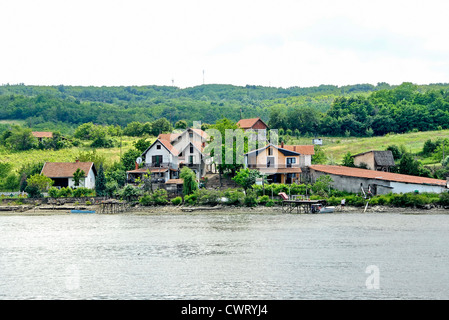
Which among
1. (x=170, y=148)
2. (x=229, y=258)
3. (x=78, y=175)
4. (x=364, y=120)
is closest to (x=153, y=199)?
(x=170, y=148)

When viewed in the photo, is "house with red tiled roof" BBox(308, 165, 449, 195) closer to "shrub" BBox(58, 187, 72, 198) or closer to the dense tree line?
"shrub" BBox(58, 187, 72, 198)

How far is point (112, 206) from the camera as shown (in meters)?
47.5

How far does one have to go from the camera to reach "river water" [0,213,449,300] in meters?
21.9

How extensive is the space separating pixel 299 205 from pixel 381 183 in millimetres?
7162

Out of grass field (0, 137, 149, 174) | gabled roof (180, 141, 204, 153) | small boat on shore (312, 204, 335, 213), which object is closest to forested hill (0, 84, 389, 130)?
grass field (0, 137, 149, 174)

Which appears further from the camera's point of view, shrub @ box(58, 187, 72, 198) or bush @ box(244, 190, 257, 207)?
shrub @ box(58, 187, 72, 198)

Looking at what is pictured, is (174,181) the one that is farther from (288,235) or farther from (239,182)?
(288,235)

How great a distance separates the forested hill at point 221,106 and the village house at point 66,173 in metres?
36.0

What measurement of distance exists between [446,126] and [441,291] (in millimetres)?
64880

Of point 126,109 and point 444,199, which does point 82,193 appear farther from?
point 126,109

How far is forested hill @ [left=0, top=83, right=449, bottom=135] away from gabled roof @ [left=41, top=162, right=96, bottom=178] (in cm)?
3599

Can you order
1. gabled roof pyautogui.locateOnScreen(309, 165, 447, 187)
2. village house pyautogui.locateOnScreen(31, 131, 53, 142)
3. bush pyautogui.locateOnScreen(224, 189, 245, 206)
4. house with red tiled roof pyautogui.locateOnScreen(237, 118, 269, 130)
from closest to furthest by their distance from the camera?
gabled roof pyautogui.locateOnScreen(309, 165, 447, 187) → bush pyautogui.locateOnScreen(224, 189, 245, 206) → house with red tiled roof pyautogui.locateOnScreen(237, 118, 269, 130) → village house pyautogui.locateOnScreen(31, 131, 53, 142)

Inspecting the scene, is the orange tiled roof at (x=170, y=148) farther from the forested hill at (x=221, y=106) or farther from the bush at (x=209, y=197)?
the forested hill at (x=221, y=106)

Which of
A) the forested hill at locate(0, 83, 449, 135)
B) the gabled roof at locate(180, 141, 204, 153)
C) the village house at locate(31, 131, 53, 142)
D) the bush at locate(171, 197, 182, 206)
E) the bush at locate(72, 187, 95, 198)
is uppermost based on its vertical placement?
the forested hill at locate(0, 83, 449, 135)
